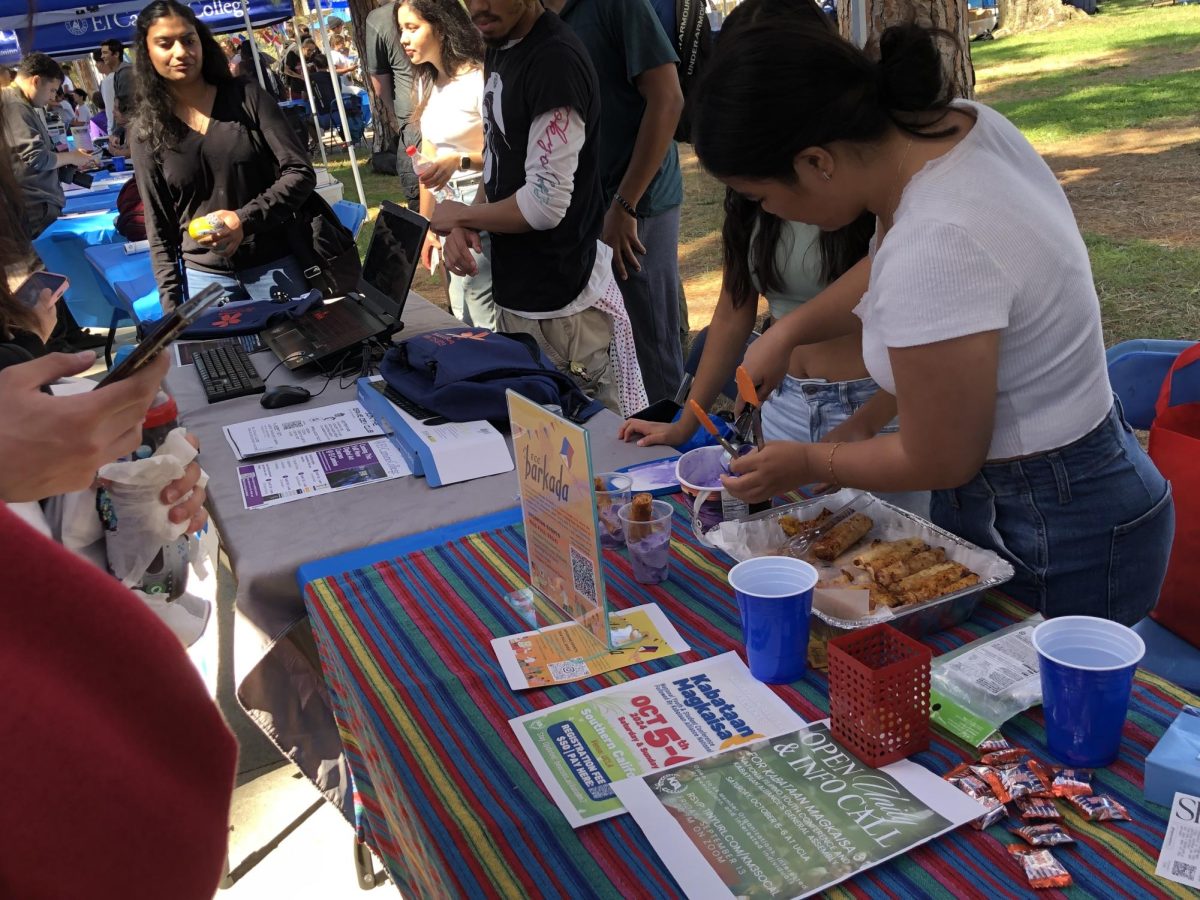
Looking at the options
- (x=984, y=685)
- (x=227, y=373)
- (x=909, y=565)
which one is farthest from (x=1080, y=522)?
(x=227, y=373)

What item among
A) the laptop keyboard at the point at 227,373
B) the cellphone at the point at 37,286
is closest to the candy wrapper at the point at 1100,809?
the cellphone at the point at 37,286

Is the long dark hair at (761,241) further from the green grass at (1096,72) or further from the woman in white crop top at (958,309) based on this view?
the green grass at (1096,72)

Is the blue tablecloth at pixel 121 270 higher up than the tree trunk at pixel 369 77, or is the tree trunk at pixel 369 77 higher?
the tree trunk at pixel 369 77

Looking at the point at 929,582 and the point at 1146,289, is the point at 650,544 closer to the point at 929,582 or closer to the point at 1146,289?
the point at 929,582

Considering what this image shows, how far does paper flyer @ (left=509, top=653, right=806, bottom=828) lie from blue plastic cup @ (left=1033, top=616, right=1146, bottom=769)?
10.6 inches

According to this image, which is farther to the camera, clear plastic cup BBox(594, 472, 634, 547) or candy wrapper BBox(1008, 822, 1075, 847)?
clear plastic cup BBox(594, 472, 634, 547)

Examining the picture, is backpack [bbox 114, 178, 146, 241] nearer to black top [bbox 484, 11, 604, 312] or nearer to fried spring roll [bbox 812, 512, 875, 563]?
black top [bbox 484, 11, 604, 312]

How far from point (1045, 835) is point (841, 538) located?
0.55 m

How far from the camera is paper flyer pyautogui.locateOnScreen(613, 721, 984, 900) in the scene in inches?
36.2

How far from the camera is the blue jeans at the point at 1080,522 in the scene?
1.35 m

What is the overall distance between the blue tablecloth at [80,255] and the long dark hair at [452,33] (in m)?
3.20

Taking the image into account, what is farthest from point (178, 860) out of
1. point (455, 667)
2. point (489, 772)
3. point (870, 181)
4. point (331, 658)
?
point (870, 181)

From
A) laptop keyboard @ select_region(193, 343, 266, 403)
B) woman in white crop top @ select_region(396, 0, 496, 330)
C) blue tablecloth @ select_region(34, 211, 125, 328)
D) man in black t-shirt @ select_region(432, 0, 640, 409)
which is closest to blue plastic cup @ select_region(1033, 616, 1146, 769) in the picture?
man in black t-shirt @ select_region(432, 0, 640, 409)

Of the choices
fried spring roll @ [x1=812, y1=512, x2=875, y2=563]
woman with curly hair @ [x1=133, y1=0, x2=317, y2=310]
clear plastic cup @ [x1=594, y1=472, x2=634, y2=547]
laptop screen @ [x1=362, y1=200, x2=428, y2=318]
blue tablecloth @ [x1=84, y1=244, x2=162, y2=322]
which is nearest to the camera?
fried spring roll @ [x1=812, y1=512, x2=875, y2=563]
